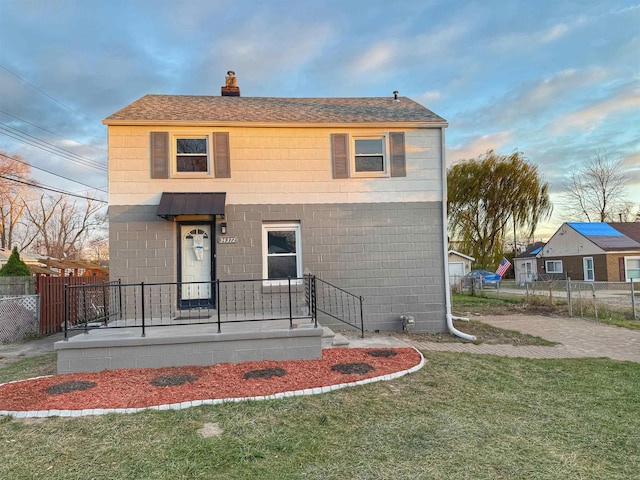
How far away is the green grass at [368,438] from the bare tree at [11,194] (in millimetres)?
27401

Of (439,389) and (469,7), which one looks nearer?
(439,389)

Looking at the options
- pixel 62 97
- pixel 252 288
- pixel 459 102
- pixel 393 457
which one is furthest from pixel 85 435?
pixel 62 97

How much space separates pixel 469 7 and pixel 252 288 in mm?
8823

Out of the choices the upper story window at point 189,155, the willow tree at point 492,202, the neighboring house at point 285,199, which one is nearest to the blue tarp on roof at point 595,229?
the willow tree at point 492,202

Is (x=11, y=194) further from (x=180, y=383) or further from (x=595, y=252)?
(x=595, y=252)

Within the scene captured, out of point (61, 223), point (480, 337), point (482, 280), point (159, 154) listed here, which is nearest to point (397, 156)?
point (480, 337)

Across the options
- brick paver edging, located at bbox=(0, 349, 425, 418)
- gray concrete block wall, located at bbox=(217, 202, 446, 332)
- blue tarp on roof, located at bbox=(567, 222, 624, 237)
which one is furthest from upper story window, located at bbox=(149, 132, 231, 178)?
blue tarp on roof, located at bbox=(567, 222, 624, 237)

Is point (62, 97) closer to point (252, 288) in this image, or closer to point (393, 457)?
point (252, 288)

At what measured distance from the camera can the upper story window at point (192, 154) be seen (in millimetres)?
8539

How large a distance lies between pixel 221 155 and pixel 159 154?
1.30 metres

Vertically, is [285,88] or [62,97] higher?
[62,97]

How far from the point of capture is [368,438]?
11.3 feet

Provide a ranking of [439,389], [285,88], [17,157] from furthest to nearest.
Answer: [17,157]
[285,88]
[439,389]

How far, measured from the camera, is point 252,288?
27.6ft
